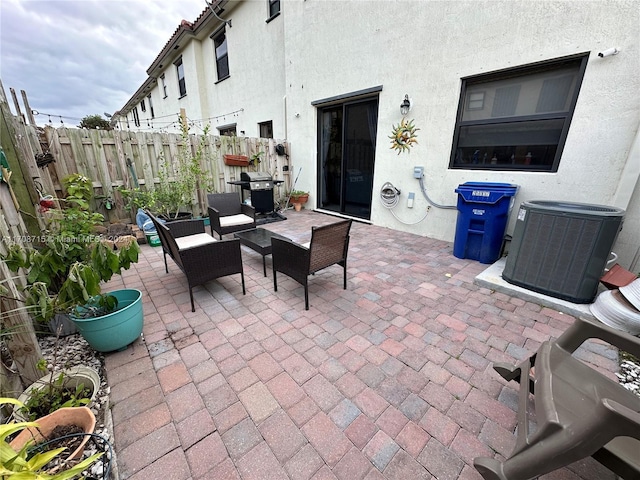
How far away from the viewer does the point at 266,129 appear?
7926mm

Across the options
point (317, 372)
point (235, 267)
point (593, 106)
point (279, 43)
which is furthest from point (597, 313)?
point (279, 43)

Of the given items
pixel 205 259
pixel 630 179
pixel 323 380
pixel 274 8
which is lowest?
pixel 323 380

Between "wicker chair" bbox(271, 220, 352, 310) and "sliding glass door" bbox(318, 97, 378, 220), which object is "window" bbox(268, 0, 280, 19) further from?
"wicker chair" bbox(271, 220, 352, 310)

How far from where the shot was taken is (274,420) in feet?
4.62

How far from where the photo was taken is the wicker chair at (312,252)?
236cm

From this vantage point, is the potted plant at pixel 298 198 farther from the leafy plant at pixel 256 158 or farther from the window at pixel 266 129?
the window at pixel 266 129

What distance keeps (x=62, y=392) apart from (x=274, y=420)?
1.21 m

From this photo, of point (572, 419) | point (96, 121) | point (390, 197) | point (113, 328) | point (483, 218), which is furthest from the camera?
point (96, 121)

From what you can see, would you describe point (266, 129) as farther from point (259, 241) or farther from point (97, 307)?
point (97, 307)

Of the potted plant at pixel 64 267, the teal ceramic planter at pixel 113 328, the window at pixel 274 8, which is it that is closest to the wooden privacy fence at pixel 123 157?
the potted plant at pixel 64 267

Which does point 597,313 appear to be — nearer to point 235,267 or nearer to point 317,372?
point 317,372

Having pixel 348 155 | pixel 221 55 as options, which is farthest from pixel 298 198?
pixel 221 55

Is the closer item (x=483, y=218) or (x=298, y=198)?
(x=483, y=218)

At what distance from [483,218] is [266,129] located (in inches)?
265
